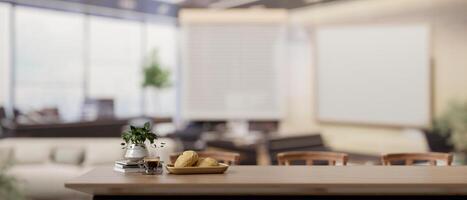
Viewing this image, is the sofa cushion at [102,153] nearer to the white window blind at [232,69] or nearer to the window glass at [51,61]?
the white window blind at [232,69]

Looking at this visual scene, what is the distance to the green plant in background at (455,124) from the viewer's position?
6227 millimetres

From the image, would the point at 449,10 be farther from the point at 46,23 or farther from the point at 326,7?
the point at 46,23

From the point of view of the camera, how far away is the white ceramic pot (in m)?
2.73

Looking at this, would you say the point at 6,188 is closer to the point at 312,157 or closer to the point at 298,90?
the point at 312,157

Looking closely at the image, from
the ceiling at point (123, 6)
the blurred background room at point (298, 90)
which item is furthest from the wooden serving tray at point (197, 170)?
the ceiling at point (123, 6)

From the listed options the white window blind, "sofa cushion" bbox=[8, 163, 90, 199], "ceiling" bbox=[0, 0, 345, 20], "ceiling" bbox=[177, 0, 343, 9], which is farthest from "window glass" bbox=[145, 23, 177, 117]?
"sofa cushion" bbox=[8, 163, 90, 199]

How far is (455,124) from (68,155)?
4.20m

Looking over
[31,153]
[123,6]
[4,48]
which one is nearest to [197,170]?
[31,153]

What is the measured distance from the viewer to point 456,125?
6.26m

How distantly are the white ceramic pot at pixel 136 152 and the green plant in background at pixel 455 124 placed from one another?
446cm

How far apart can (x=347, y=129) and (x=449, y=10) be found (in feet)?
5.92

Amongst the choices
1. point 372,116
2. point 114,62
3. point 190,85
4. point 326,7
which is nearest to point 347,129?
point 372,116

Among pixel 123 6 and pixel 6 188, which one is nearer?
pixel 6 188

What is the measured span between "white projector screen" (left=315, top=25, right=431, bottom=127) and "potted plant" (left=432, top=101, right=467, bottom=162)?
200mm
